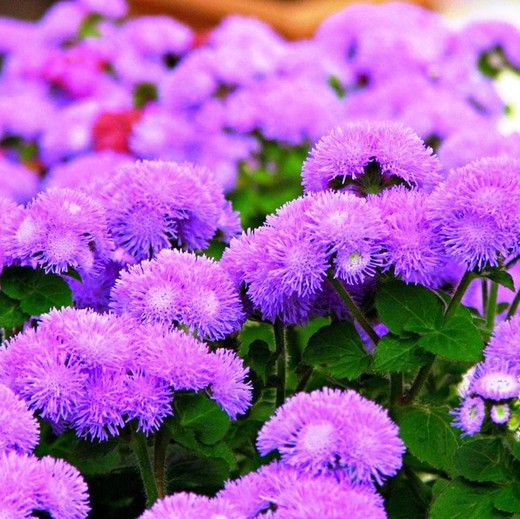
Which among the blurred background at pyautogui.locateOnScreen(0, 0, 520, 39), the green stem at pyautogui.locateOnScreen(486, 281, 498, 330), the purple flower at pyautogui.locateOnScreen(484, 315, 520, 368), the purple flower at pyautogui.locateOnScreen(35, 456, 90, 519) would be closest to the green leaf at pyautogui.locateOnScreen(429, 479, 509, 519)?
the purple flower at pyautogui.locateOnScreen(484, 315, 520, 368)

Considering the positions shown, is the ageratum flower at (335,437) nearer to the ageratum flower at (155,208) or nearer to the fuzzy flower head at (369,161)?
the fuzzy flower head at (369,161)

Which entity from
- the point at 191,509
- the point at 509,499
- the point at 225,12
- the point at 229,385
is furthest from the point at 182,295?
the point at 225,12

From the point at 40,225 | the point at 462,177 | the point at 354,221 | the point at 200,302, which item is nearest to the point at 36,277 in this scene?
the point at 40,225

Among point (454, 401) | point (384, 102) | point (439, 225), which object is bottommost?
point (384, 102)

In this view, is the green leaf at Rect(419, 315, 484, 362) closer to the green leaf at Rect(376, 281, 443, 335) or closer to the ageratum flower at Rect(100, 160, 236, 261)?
the green leaf at Rect(376, 281, 443, 335)

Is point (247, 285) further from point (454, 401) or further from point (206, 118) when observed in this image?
point (206, 118)

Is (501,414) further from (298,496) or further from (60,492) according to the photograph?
(60,492)
